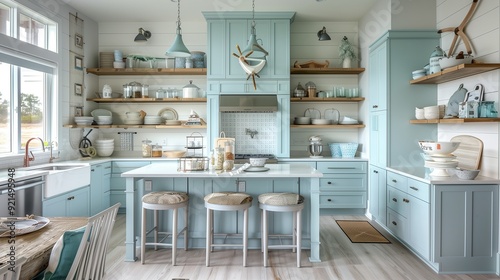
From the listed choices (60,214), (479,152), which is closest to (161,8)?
(60,214)

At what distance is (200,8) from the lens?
4.75 m

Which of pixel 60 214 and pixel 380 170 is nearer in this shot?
pixel 60 214

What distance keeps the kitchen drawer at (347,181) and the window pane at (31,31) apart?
4.41 meters

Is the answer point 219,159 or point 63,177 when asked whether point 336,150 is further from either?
point 63,177

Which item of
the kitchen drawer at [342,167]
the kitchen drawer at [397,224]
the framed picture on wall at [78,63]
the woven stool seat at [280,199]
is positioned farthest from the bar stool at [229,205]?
the framed picture on wall at [78,63]

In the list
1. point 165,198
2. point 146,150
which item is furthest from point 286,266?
point 146,150

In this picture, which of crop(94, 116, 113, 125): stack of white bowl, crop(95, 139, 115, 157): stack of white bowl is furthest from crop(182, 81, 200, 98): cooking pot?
crop(95, 139, 115, 157): stack of white bowl

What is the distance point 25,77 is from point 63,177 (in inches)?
56.3

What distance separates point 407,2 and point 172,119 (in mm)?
3902

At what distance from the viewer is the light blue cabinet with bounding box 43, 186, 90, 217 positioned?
11.1 feet

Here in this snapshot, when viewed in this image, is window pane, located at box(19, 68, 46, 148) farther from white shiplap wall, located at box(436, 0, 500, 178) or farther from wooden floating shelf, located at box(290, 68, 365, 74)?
white shiplap wall, located at box(436, 0, 500, 178)

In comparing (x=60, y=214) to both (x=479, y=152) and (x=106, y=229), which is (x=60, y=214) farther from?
(x=479, y=152)

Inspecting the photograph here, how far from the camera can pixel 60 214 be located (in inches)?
140

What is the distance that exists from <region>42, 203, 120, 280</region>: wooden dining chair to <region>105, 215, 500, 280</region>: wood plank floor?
122 centimetres
